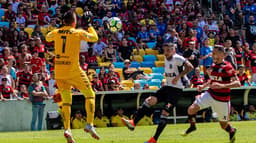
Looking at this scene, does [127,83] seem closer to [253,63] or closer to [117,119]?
[117,119]

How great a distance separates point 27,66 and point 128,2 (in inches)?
A: 354

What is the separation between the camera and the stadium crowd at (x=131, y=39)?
22.8 meters

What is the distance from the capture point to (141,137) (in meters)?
15.1

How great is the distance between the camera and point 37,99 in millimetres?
20641

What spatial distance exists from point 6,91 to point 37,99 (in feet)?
4.38

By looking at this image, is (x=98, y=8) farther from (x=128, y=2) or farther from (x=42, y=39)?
(x=42, y=39)

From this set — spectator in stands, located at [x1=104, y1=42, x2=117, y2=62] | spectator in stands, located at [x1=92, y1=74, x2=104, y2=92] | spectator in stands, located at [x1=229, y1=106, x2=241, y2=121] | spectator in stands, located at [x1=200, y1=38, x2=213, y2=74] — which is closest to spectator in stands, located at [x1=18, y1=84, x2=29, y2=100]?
spectator in stands, located at [x1=92, y1=74, x2=104, y2=92]

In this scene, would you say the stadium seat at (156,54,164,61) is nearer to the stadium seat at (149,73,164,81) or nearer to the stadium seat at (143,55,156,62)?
the stadium seat at (143,55,156,62)

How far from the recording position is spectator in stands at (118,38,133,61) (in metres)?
26.5

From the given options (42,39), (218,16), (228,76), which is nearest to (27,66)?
(42,39)

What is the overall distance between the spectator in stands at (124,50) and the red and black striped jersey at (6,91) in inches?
250

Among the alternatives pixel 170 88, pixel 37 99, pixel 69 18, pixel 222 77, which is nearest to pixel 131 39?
pixel 37 99

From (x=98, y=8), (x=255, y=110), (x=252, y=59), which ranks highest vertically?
(x=98, y=8)

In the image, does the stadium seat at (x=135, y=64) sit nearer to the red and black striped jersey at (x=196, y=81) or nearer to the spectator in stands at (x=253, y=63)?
the red and black striped jersey at (x=196, y=81)
